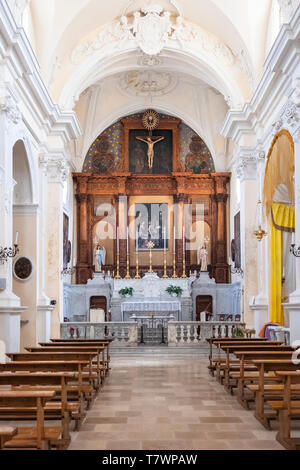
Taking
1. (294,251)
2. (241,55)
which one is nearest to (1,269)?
(294,251)

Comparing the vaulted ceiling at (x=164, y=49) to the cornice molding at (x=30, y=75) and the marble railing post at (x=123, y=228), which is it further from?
the marble railing post at (x=123, y=228)

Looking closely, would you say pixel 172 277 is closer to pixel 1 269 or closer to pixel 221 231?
pixel 221 231

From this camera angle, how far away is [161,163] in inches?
885

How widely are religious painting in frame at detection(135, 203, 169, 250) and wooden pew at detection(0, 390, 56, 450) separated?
17.0 meters

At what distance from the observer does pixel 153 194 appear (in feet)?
72.6

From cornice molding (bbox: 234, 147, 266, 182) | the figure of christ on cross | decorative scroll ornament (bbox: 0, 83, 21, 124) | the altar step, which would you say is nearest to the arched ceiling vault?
cornice molding (bbox: 234, 147, 266, 182)

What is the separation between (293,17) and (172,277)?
11907 millimetres

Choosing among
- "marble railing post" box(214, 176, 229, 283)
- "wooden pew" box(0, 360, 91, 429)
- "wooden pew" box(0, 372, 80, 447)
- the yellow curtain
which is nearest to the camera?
"wooden pew" box(0, 372, 80, 447)

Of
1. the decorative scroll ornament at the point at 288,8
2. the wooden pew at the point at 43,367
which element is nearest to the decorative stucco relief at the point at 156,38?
the decorative scroll ornament at the point at 288,8

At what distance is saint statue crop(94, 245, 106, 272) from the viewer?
2115 centimetres

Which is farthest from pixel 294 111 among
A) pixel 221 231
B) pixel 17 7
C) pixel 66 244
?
pixel 221 231

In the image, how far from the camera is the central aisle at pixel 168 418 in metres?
5.23

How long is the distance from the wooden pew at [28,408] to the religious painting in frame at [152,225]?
17015 millimetres

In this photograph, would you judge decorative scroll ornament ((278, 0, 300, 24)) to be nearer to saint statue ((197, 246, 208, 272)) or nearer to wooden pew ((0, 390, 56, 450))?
wooden pew ((0, 390, 56, 450))
